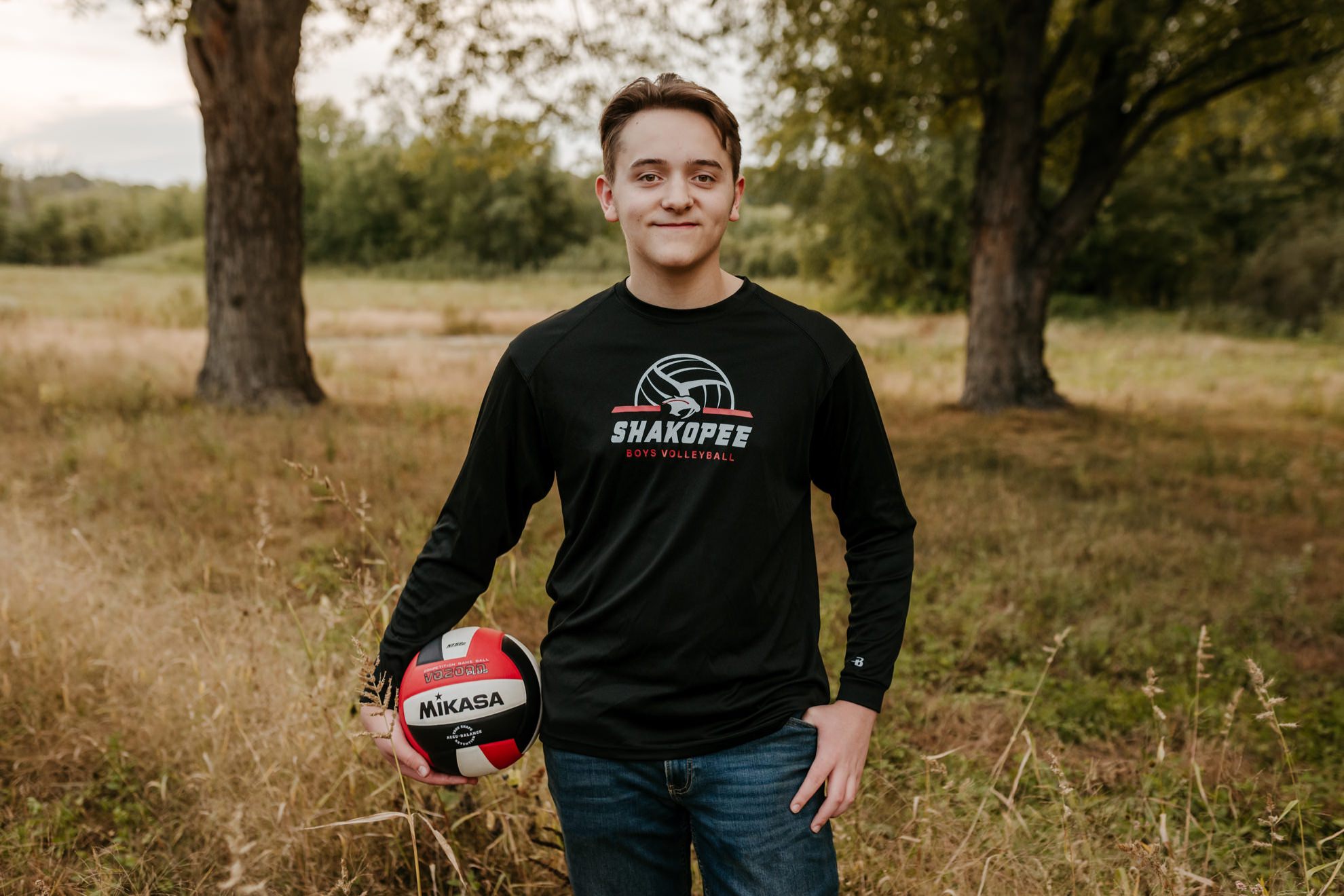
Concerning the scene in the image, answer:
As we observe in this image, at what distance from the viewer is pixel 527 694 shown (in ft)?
6.89

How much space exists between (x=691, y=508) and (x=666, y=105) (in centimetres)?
83

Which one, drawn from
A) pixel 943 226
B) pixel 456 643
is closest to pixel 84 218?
pixel 943 226

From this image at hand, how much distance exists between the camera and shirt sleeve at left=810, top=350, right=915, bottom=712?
190 cm

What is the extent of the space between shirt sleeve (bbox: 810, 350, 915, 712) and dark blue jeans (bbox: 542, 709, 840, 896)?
0.19 m

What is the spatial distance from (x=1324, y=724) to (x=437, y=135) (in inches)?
480

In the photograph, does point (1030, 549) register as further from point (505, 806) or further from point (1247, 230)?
point (1247, 230)

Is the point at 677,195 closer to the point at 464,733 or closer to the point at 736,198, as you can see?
the point at 736,198

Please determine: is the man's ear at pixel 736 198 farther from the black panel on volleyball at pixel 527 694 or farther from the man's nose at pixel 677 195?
the black panel on volleyball at pixel 527 694

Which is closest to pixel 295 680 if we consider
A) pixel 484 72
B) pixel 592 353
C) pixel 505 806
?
pixel 505 806

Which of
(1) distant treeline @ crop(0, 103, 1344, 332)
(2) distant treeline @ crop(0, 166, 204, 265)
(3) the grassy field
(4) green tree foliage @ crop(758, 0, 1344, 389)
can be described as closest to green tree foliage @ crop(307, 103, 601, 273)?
(1) distant treeline @ crop(0, 103, 1344, 332)

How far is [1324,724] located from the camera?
159 inches

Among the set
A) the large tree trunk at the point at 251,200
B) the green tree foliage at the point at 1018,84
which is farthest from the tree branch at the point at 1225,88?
the large tree trunk at the point at 251,200

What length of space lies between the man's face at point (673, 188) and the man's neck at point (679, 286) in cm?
3

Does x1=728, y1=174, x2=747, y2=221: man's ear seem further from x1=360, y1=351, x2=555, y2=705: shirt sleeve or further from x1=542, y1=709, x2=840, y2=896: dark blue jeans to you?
x1=542, y1=709, x2=840, y2=896: dark blue jeans
